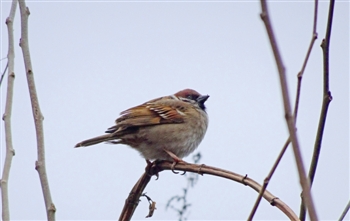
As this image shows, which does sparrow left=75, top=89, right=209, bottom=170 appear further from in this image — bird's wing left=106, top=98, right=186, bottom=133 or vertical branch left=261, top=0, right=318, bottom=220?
vertical branch left=261, top=0, right=318, bottom=220

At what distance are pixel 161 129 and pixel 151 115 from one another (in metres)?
0.20

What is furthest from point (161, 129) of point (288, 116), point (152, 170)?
point (288, 116)

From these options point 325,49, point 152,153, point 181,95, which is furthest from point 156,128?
point 325,49

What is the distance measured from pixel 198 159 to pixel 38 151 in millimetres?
1949

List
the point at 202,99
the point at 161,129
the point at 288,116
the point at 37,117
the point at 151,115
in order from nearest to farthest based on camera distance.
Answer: the point at 288,116 < the point at 37,117 < the point at 161,129 < the point at 151,115 < the point at 202,99

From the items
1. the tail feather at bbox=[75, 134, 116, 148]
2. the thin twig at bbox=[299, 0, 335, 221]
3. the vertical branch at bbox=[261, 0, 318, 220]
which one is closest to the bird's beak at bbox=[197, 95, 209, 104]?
the tail feather at bbox=[75, 134, 116, 148]

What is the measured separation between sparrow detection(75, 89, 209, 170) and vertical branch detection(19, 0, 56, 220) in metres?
2.52

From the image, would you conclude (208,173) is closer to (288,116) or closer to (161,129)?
(288,116)

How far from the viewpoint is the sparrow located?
4801 mm

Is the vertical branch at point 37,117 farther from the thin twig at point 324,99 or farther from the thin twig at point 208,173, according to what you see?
the thin twig at point 324,99

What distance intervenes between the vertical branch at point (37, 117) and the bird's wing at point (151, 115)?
2.81 meters

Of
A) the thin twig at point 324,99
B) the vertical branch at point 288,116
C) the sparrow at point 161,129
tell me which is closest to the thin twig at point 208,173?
the thin twig at point 324,99

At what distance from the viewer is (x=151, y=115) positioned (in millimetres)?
5172

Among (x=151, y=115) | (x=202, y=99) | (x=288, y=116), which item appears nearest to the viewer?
(x=288, y=116)
